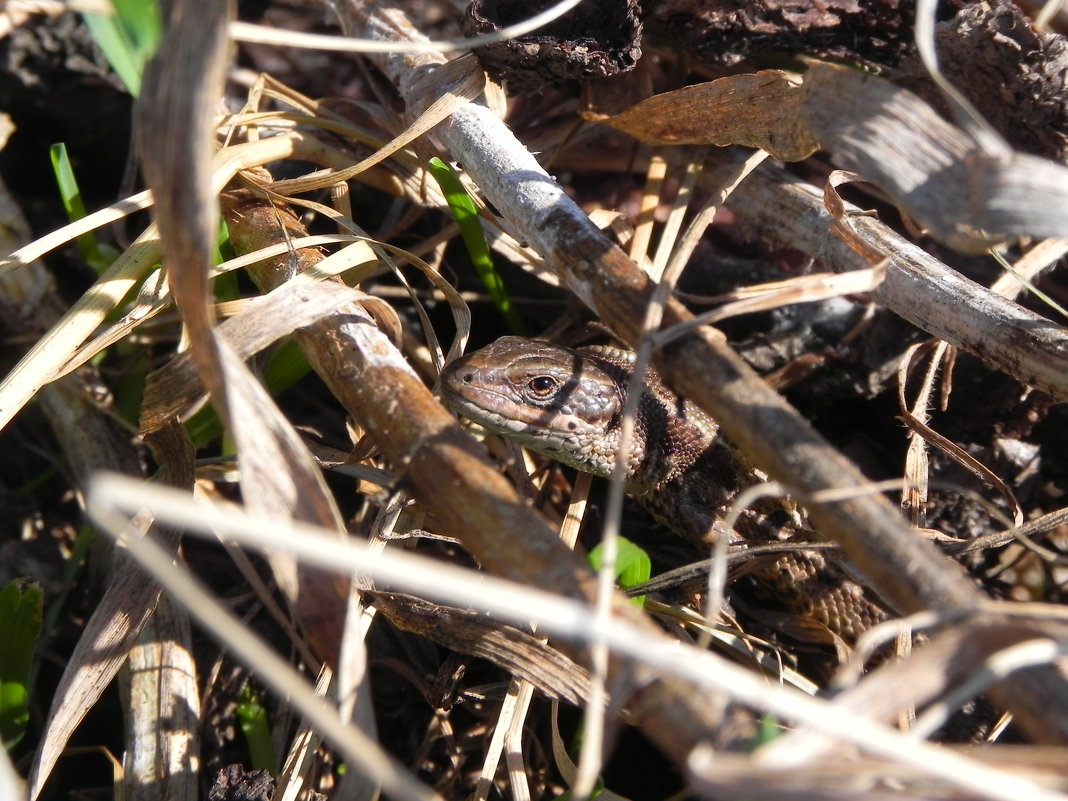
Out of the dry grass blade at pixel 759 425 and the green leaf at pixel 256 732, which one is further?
the green leaf at pixel 256 732

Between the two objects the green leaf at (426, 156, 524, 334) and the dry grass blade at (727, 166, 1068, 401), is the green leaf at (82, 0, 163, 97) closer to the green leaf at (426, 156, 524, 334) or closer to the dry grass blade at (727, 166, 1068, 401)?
the green leaf at (426, 156, 524, 334)

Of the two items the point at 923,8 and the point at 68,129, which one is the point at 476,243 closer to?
the point at 923,8

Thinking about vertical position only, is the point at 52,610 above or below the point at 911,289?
below

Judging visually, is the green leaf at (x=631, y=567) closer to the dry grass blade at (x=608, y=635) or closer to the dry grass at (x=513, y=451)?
the dry grass at (x=513, y=451)

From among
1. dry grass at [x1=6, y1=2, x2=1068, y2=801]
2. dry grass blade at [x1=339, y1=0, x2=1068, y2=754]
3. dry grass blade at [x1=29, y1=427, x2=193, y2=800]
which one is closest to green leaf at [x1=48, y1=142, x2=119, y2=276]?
dry grass at [x1=6, y1=2, x2=1068, y2=801]

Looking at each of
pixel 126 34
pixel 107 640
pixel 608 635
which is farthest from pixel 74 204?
pixel 608 635

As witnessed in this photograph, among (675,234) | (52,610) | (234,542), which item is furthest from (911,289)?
(52,610)

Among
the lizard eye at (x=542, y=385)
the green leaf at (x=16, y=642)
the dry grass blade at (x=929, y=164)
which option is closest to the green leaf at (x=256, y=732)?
the green leaf at (x=16, y=642)
